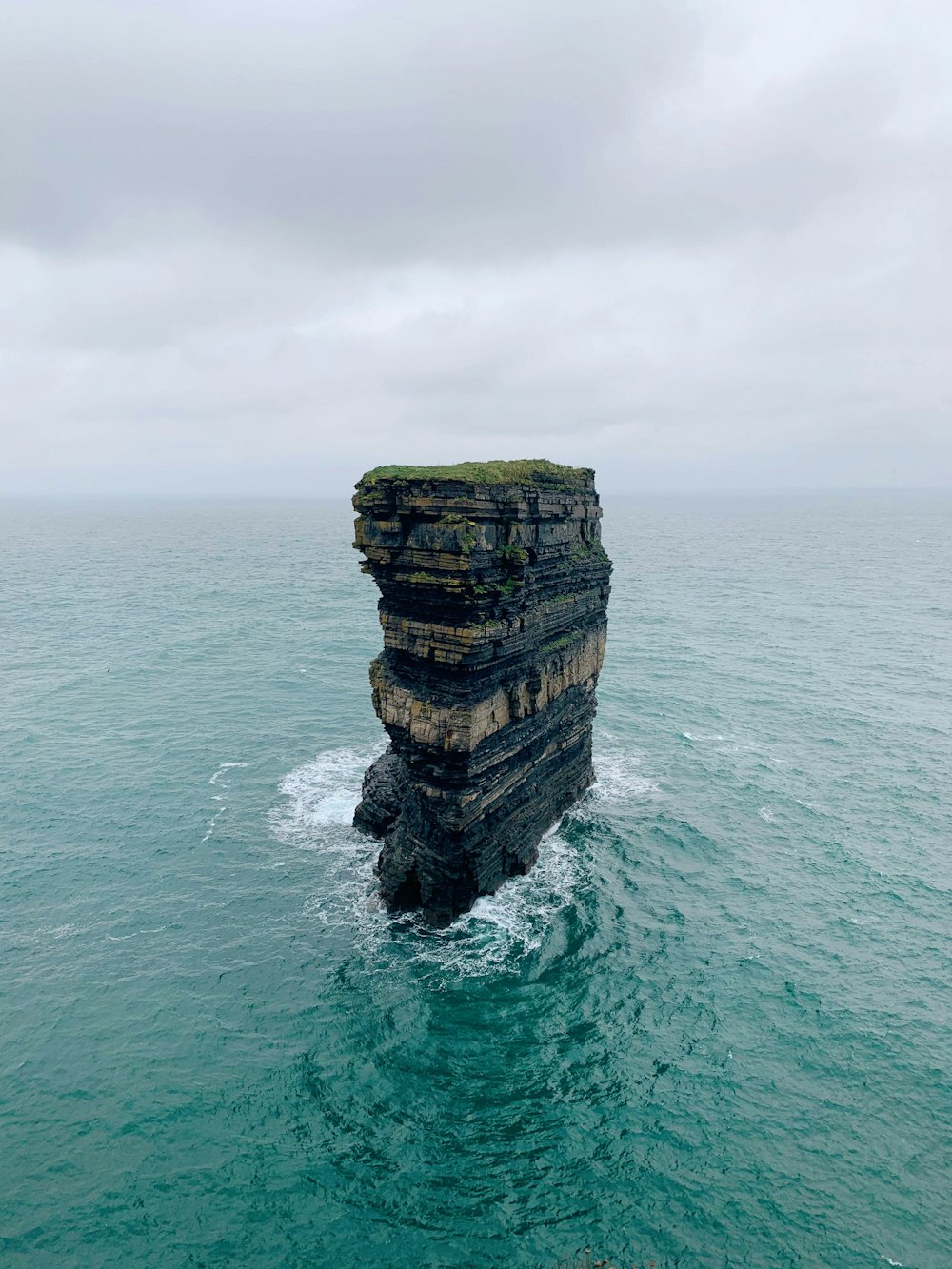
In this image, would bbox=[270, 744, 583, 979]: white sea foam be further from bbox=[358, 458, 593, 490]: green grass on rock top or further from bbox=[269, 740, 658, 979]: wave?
bbox=[358, 458, 593, 490]: green grass on rock top

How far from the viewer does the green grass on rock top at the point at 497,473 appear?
108ft

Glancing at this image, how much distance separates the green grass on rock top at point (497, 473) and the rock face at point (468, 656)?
12cm

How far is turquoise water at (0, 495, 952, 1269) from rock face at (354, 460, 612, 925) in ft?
10.6

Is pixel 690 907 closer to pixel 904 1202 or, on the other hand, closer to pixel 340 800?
pixel 904 1202

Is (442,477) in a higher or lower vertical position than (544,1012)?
higher

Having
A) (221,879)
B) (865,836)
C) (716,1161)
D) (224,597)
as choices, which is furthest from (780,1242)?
(224,597)

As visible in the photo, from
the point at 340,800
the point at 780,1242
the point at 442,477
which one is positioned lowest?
the point at 780,1242

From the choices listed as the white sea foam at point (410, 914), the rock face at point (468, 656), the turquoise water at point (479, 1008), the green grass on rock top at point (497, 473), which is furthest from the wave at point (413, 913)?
the green grass on rock top at point (497, 473)

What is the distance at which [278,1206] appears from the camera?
22094 millimetres

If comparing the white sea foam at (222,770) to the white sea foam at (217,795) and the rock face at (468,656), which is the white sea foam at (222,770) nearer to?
the white sea foam at (217,795)

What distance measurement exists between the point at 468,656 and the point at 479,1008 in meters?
15.8

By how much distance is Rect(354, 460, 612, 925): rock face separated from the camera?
32.6m

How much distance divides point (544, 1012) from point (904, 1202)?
1354 centimetres

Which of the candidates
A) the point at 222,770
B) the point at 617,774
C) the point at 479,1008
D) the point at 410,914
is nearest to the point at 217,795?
the point at 222,770
